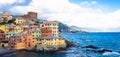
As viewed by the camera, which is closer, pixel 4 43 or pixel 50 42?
pixel 50 42

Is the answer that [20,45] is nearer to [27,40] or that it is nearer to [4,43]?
[27,40]

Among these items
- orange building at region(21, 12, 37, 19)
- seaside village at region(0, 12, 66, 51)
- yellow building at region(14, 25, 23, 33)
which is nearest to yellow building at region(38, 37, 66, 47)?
seaside village at region(0, 12, 66, 51)

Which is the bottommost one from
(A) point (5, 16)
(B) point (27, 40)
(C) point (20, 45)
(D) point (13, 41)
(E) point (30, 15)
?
(C) point (20, 45)

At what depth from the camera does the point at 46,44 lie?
10044 cm

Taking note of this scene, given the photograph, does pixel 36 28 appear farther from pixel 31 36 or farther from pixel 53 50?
pixel 53 50

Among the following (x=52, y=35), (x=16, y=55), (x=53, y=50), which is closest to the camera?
(x=16, y=55)

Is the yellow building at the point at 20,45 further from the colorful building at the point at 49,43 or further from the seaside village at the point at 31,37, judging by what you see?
the colorful building at the point at 49,43

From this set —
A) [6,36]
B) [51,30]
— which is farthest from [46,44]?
[6,36]

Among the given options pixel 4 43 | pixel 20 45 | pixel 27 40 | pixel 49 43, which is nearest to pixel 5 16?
pixel 4 43

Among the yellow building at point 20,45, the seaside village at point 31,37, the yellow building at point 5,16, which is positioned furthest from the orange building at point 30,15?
the yellow building at point 20,45

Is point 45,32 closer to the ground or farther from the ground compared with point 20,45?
farther from the ground

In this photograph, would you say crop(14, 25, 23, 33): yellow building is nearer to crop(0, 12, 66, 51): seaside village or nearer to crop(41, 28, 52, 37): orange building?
crop(0, 12, 66, 51): seaside village

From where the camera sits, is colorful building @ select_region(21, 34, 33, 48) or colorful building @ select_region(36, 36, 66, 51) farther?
colorful building @ select_region(21, 34, 33, 48)

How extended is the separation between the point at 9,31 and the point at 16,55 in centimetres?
2996
